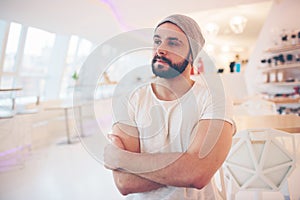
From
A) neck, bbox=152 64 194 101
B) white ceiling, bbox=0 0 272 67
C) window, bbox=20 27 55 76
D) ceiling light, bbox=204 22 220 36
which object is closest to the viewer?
neck, bbox=152 64 194 101

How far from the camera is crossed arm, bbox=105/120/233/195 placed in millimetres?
601

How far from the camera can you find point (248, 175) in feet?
3.86

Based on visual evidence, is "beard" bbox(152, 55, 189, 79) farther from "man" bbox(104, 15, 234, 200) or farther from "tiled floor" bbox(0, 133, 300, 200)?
"tiled floor" bbox(0, 133, 300, 200)

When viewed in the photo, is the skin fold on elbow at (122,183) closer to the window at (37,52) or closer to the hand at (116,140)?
the hand at (116,140)

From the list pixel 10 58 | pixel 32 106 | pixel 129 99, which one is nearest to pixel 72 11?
pixel 10 58

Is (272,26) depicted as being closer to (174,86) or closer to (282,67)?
(282,67)

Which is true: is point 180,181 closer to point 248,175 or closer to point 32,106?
point 248,175

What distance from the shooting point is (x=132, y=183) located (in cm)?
63

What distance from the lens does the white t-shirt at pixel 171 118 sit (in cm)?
68

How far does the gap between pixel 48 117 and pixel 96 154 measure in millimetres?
3820

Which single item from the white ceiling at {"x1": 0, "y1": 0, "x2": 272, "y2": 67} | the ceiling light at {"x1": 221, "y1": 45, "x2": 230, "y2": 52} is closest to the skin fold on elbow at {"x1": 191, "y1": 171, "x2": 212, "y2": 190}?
the white ceiling at {"x1": 0, "y1": 0, "x2": 272, "y2": 67}

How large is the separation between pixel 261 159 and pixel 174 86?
2.49ft

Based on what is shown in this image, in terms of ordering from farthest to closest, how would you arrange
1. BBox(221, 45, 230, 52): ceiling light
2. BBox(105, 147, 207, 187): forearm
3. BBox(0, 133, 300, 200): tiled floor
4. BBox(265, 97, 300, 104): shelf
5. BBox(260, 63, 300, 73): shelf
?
BBox(221, 45, 230, 52): ceiling light < BBox(260, 63, 300, 73): shelf < BBox(265, 97, 300, 104): shelf < BBox(0, 133, 300, 200): tiled floor < BBox(105, 147, 207, 187): forearm

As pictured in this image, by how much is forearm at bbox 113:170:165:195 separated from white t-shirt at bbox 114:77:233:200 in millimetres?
66
